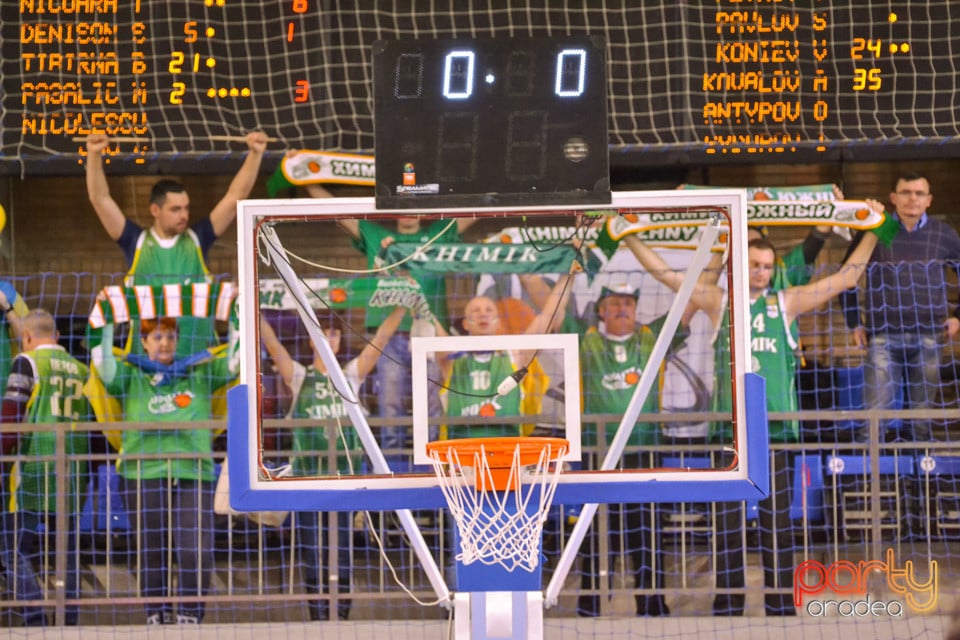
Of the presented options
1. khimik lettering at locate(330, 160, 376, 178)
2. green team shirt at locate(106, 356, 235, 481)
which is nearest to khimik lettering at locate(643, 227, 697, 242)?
khimik lettering at locate(330, 160, 376, 178)

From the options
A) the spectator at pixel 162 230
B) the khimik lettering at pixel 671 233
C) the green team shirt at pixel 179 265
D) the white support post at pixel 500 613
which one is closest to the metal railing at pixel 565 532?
the green team shirt at pixel 179 265

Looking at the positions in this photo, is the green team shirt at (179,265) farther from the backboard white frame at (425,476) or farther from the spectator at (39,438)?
the backboard white frame at (425,476)

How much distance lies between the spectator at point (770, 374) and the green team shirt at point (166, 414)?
275 cm

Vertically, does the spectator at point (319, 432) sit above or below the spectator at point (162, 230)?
below

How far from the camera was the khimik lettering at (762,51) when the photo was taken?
29.2ft

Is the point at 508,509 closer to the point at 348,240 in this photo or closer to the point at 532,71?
the point at 532,71

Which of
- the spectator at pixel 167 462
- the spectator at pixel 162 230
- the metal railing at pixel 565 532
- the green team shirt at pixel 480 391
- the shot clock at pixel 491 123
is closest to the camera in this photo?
the shot clock at pixel 491 123

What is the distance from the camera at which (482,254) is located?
889cm

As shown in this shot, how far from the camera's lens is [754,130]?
8922 millimetres

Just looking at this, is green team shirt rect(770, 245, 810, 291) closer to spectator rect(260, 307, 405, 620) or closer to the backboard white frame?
spectator rect(260, 307, 405, 620)

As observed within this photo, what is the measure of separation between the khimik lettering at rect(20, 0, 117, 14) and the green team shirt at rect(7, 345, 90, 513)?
2338mm

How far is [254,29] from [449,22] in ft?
4.37

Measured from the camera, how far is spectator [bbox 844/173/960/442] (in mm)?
8086

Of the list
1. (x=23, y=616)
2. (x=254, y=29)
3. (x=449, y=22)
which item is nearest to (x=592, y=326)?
(x=449, y=22)
